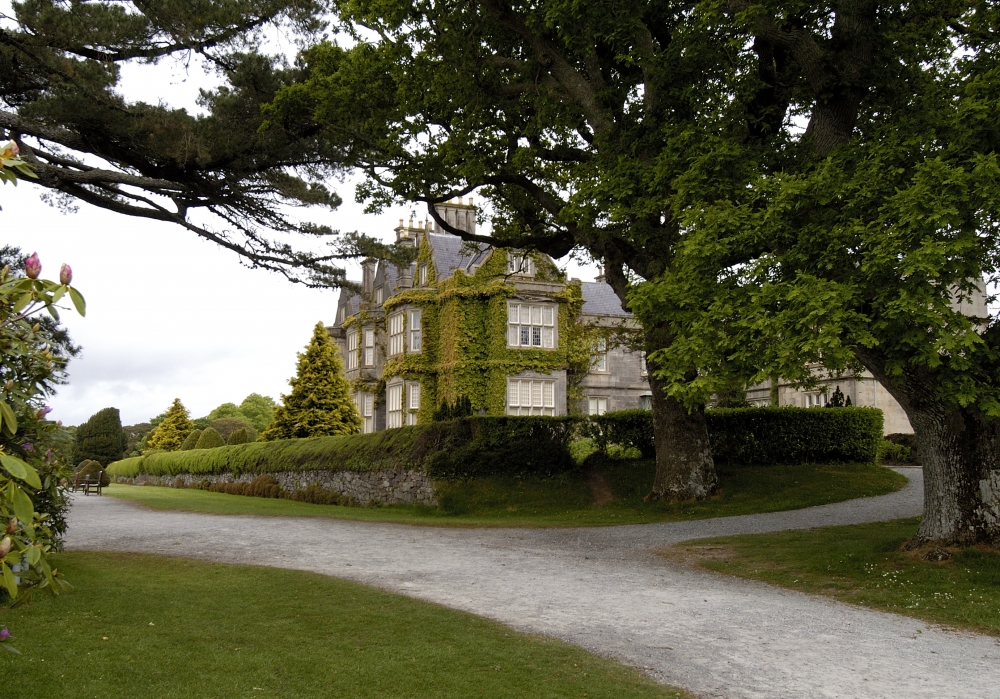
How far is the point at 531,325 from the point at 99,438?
31792 mm

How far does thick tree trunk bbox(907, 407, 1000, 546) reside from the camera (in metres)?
11.7

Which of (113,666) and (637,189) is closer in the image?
(113,666)

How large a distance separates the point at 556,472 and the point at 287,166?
11047mm

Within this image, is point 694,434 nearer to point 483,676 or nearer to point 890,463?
point 483,676

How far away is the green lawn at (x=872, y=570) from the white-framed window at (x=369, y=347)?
32.1 metres

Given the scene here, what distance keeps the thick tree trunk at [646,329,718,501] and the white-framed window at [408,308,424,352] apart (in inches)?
811

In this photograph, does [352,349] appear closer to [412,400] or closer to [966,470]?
[412,400]

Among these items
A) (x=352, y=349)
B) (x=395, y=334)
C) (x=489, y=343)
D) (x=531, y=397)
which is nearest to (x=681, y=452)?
(x=531, y=397)

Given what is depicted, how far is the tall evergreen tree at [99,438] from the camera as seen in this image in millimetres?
54062

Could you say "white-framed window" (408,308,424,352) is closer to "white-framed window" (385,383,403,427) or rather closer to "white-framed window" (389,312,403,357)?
"white-framed window" (389,312,403,357)

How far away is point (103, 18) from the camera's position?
14508 millimetres

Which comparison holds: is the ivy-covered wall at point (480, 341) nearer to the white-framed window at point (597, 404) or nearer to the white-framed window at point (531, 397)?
the white-framed window at point (531, 397)

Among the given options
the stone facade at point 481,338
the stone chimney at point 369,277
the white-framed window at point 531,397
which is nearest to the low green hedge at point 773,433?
the stone facade at point 481,338

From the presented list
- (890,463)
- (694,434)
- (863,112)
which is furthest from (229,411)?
(863,112)
